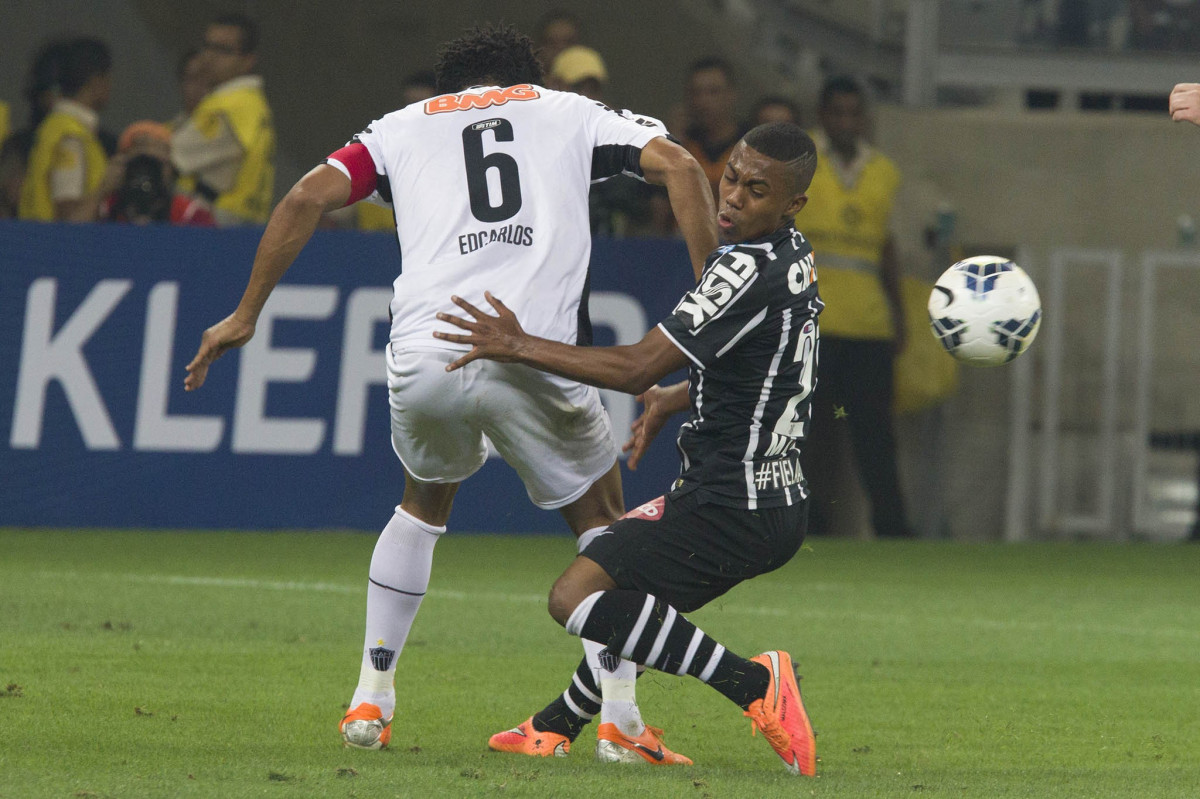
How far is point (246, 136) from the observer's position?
9953mm

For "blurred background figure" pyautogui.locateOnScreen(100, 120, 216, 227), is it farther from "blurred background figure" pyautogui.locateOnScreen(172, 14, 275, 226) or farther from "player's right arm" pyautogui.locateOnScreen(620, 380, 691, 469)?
"player's right arm" pyautogui.locateOnScreen(620, 380, 691, 469)

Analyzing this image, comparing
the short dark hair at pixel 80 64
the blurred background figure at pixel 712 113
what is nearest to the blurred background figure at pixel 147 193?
the short dark hair at pixel 80 64

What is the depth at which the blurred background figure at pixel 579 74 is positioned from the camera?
9.73 meters

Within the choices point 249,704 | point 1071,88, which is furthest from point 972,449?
point 249,704

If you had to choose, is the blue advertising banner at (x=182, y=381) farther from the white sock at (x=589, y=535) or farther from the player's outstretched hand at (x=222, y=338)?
the player's outstretched hand at (x=222, y=338)

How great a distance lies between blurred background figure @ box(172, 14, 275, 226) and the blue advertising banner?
1.05ft

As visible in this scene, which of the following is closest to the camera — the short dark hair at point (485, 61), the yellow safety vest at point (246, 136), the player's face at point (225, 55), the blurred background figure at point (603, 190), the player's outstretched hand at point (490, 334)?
the player's outstretched hand at point (490, 334)

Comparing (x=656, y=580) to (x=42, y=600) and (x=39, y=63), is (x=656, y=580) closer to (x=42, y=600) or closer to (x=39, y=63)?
(x=42, y=600)

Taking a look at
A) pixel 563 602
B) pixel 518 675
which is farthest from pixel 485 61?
pixel 518 675

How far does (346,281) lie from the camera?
9922 mm

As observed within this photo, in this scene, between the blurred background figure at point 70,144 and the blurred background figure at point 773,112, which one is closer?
the blurred background figure at point 773,112

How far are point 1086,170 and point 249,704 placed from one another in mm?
7908

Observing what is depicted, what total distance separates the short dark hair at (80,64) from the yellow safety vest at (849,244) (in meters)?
4.17

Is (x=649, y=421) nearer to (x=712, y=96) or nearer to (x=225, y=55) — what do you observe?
(x=712, y=96)
